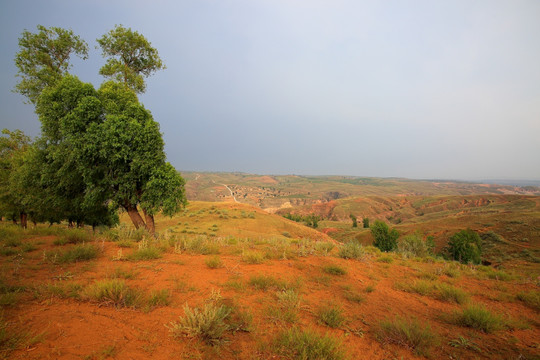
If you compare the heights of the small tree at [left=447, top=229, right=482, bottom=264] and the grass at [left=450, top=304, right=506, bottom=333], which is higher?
the grass at [left=450, top=304, right=506, bottom=333]

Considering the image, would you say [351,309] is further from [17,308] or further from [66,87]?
[66,87]

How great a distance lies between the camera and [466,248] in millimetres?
26281

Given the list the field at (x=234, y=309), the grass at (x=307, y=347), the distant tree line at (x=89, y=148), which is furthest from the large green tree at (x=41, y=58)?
the grass at (x=307, y=347)

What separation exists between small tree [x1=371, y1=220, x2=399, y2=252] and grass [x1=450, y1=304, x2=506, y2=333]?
3282 centimetres

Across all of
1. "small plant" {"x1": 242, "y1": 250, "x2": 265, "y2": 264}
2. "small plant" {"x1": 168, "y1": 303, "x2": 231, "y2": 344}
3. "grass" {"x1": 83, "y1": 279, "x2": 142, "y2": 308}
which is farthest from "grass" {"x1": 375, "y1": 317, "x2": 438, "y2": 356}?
"grass" {"x1": 83, "y1": 279, "x2": 142, "y2": 308}

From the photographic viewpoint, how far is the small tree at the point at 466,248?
2567 cm

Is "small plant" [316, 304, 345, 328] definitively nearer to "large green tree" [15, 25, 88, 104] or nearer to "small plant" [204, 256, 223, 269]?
"small plant" [204, 256, 223, 269]

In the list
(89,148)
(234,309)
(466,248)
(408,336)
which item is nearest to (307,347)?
(234,309)

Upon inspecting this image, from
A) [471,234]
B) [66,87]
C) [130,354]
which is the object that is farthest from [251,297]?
[471,234]

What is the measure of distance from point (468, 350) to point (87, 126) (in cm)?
1601

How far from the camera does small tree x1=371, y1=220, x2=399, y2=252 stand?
33872 millimetres

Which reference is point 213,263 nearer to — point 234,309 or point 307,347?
point 234,309

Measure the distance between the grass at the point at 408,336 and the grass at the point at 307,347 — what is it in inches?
46.2

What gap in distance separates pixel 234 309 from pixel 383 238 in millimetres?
36545
